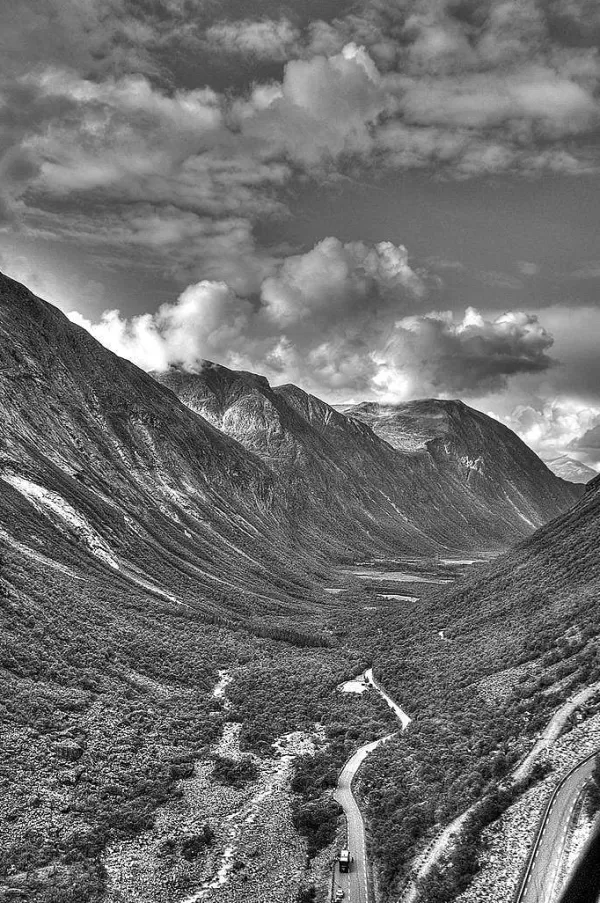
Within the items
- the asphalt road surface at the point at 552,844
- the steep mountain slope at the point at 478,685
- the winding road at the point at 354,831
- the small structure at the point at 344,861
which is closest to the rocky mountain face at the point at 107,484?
the steep mountain slope at the point at 478,685

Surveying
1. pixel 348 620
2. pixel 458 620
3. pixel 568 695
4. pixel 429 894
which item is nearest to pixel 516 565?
pixel 458 620

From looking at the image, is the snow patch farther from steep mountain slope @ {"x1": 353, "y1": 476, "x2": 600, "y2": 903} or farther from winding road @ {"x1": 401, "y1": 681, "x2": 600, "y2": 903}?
winding road @ {"x1": 401, "y1": 681, "x2": 600, "y2": 903}

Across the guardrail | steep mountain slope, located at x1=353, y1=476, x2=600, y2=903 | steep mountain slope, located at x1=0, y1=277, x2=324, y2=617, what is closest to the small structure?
steep mountain slope, located at x1=353, y1=476, x2=600, y2=903

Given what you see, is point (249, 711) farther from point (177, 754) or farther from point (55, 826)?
point (55, 826)

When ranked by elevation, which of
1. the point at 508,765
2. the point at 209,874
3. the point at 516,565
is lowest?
the point at 209,874

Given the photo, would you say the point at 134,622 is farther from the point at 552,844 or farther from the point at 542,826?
the point at 552,844

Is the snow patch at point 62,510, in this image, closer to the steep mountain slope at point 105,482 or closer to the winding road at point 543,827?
the steep mountain slope at point 105,482
